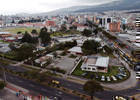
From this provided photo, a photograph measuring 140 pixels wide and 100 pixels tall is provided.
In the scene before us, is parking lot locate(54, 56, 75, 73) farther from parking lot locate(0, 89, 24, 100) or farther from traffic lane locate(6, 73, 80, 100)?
parking lot locate(0, 89, 24, 100)

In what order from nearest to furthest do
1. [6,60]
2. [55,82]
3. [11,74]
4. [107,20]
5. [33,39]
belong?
[55,82], [11,74], [6,60], [33,39], [107,20]

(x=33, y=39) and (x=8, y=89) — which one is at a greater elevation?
(x=33, y=39)

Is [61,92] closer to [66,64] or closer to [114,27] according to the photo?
[66,64]

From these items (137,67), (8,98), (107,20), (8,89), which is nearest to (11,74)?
(8,89)

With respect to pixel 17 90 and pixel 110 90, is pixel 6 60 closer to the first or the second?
pixel 17 90

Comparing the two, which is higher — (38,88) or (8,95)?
(38,88)

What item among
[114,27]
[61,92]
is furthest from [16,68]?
[114,27]
